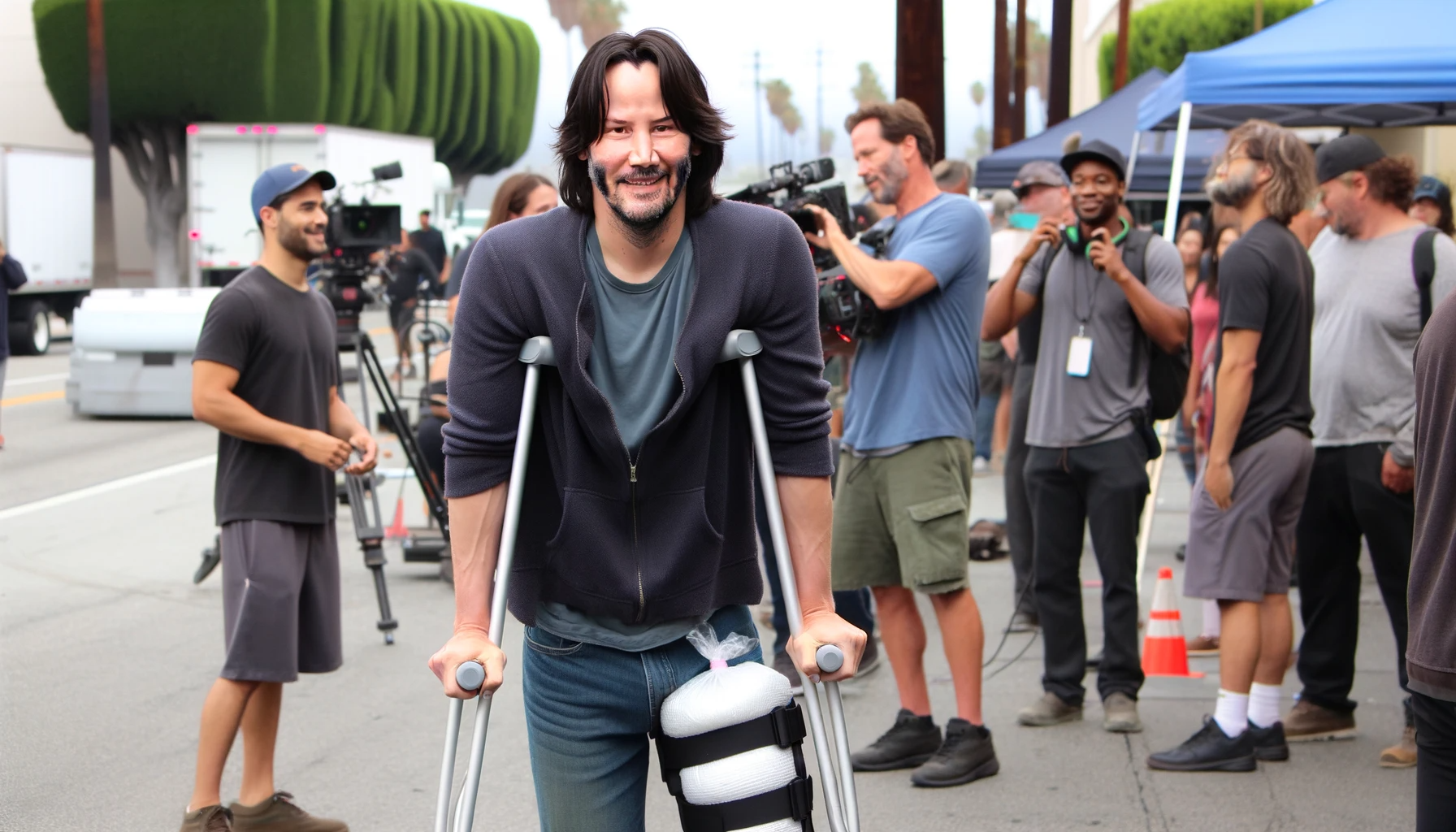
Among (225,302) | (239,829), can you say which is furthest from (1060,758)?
(225,302)

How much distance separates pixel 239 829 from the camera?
4895mm

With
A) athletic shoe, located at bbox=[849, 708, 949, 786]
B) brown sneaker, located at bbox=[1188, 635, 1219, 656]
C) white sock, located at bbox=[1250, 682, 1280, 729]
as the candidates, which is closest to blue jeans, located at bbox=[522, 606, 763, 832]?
athletic shoe, located at bbox=[849, 708, 949, 786]

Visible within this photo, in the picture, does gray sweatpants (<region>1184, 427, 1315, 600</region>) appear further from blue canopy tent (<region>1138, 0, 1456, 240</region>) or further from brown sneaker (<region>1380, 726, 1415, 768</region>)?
blue canopy tent (<region>1138, 0, 1456, 240</region>)

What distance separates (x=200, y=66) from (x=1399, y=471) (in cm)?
4310

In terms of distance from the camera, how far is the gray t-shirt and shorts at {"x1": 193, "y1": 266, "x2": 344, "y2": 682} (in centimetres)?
485

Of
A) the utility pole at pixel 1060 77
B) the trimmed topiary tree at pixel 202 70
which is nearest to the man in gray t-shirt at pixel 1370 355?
the utility pole at pixel 1060 77

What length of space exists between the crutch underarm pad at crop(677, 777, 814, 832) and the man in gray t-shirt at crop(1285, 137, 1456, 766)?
3300 millimetres

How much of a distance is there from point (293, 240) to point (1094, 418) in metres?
2.93

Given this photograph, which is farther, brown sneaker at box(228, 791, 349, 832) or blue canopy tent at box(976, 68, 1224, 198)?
blue canopy tent at box(976, 68, 1224, 198)

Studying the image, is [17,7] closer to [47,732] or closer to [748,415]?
[47,732]

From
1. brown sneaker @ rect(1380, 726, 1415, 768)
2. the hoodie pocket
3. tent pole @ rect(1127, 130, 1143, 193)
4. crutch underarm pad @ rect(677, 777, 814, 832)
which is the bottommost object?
brown sneaker @ rect(1380, 726, 1415, 768)

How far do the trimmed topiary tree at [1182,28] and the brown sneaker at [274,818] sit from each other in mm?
42422

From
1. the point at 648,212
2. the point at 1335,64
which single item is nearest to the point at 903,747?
the point at 648,212

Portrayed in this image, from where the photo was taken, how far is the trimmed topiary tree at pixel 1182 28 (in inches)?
1783
